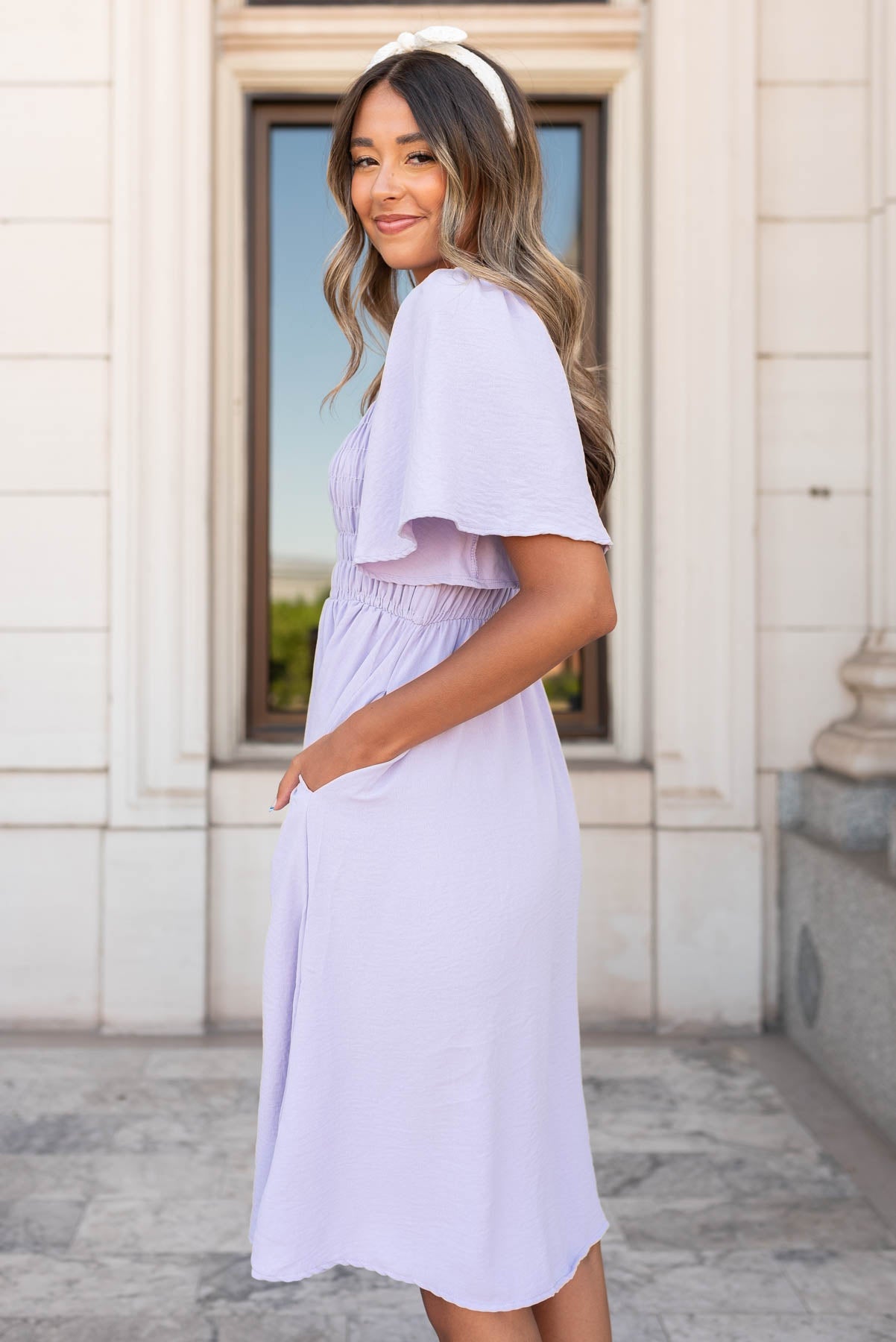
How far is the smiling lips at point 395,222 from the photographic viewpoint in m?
1.43

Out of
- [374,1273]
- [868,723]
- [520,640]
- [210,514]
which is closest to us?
[520,640]

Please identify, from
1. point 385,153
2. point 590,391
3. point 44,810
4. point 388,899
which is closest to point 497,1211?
point 388,899

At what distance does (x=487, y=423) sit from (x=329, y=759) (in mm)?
388

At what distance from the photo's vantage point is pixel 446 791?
1.33 metres

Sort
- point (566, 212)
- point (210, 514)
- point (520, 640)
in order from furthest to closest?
point (566, 212)
point (210, 514)
point (520, 640)

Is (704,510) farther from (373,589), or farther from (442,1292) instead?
(442,1292)

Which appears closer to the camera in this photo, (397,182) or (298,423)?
(397,182)

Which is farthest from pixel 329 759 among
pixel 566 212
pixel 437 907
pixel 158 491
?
pixel 566 212

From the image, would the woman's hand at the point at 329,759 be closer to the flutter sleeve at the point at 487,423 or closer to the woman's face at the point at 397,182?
the flutter sleeve at the point at 487,423

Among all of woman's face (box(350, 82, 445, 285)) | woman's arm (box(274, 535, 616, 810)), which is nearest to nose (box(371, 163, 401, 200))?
woman's face (box(350, 82, 445, 285))

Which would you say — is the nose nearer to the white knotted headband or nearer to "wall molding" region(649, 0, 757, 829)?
the white knotted headband

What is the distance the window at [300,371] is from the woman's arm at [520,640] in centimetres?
327

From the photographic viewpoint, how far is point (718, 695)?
416 cm

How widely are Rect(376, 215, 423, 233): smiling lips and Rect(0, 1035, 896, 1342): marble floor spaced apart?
1929 mm
